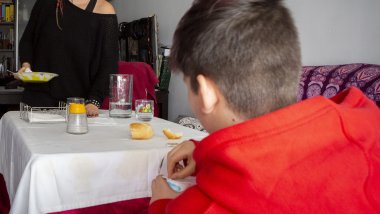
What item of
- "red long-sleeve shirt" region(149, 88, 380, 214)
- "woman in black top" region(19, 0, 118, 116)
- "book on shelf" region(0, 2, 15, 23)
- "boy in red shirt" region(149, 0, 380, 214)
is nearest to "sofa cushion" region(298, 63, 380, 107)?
"woman in black top" region(19, 0, 118, 116)

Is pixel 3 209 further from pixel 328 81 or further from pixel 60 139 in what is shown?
pixel 328 81

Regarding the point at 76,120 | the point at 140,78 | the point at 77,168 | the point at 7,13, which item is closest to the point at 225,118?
the point at 77,168

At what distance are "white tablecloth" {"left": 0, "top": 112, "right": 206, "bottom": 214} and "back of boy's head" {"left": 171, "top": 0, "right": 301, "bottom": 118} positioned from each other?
43 centimetres

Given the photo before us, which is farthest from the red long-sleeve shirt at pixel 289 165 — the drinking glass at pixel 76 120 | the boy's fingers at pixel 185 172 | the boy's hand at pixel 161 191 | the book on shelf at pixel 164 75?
the book on shelf at pixel 164 75

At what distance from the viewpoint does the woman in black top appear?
174 cm

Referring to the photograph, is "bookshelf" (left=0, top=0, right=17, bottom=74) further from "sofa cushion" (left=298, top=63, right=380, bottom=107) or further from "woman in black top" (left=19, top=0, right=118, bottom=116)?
"sofa cushion" (left=298, top=63, right=380, bottom=107)

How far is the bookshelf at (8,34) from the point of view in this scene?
5.64m

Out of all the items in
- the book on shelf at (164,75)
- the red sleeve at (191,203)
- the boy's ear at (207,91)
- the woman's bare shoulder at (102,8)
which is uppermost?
the woman's bare shoulder at (102,8)

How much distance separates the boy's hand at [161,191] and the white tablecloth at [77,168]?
25 cm

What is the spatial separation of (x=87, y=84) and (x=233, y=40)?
4.51ft

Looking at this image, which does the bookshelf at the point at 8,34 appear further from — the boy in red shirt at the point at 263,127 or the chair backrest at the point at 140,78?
the boy in red shirt at the point at 263,127

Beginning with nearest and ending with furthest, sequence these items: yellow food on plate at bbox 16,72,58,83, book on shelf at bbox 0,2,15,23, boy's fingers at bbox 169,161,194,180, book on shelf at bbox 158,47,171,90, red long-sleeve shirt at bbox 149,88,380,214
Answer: red long-sleeve shirt at bbox 149,88,380,214
boy's fingers at bbox 169,161,194,180
yellow food on plate at bbox 16,72,58,83
book on shelf at bbox 158,47,171,90
book on shelf at bbox 0,2,15,23

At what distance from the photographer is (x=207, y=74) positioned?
60 cm

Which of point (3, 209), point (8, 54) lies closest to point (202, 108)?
point (3, 209)
